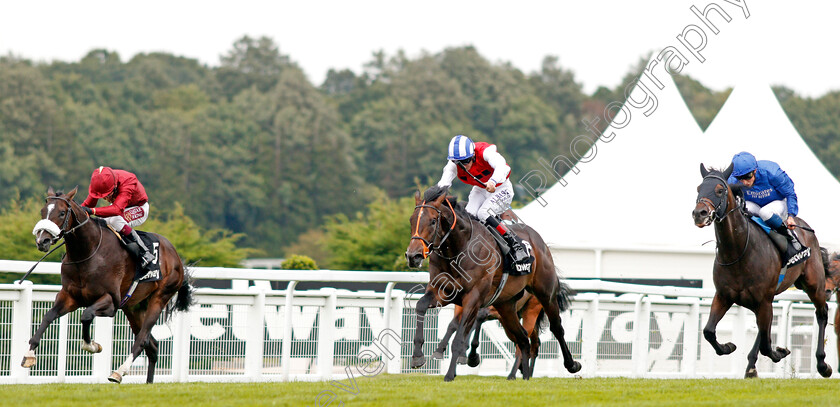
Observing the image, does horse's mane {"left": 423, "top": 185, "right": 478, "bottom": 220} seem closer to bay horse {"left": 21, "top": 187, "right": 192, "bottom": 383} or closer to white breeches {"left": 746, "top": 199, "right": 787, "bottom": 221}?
bay horse {"left": 21, "top": 187, "right": 192, "bottom": 383}

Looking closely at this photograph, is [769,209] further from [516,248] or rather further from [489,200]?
[489,200]

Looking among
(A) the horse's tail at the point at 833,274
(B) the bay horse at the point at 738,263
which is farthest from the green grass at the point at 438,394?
(A) the horse's tail at the point at 833,274

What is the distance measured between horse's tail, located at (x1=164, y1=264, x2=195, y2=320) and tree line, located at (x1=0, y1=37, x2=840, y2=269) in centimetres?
3203

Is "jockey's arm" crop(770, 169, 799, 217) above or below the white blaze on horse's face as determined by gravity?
above

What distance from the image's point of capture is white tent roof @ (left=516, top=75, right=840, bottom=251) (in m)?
20.5

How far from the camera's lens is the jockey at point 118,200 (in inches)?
337

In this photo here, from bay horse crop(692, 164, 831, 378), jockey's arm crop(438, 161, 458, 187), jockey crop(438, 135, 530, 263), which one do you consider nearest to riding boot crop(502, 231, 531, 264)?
jockey crop(438, 135, 530, 263)

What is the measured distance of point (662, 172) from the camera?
829 inches

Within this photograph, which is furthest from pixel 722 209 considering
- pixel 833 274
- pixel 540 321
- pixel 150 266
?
pixel 150 266

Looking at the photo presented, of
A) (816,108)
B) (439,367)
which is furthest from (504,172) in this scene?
(816,108)

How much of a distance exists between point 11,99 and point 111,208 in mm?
44450

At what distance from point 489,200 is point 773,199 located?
2550mm

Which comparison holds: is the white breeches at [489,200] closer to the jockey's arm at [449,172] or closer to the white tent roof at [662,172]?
the jockey's arm at [449,172]

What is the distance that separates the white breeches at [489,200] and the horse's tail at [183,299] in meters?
2.51
